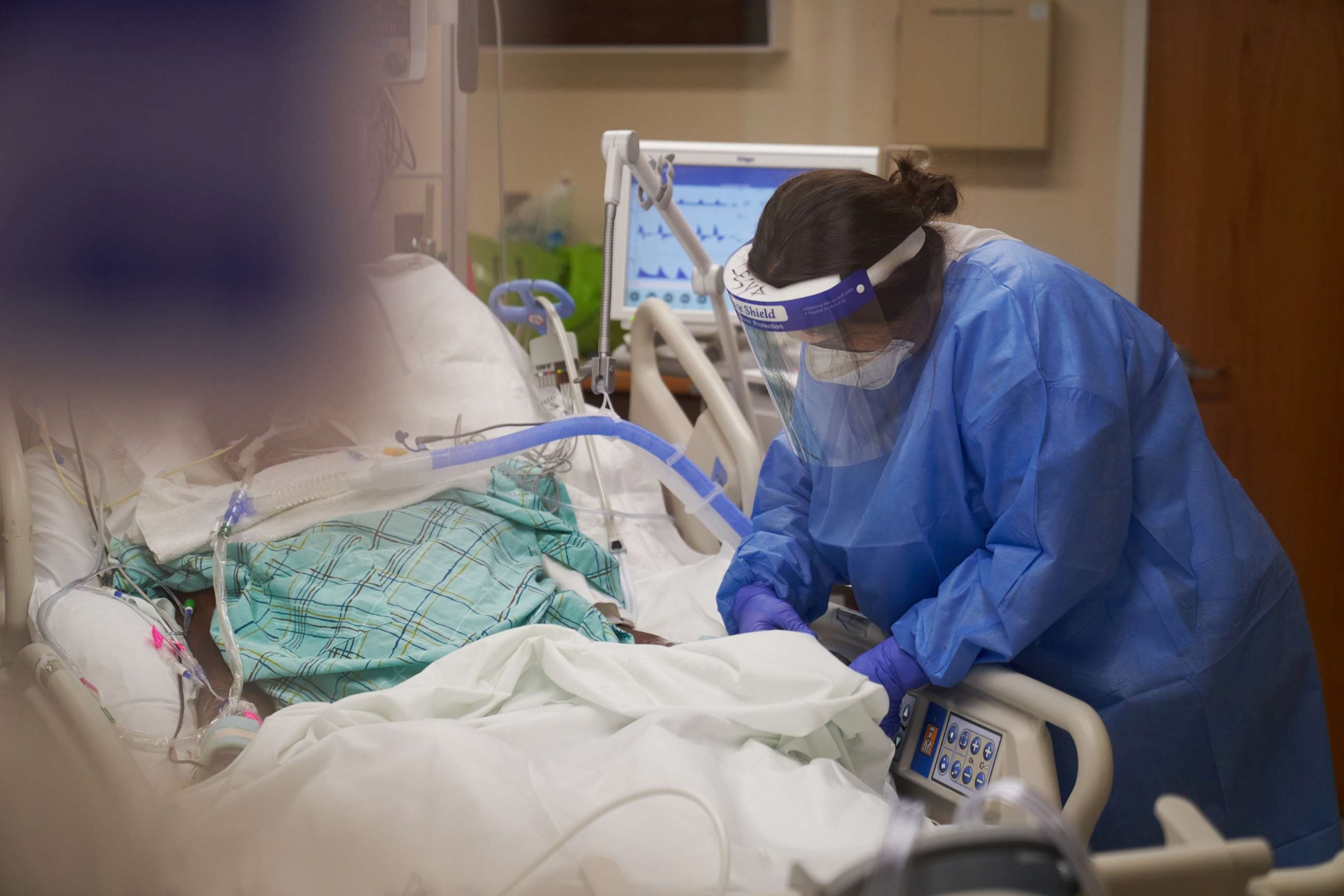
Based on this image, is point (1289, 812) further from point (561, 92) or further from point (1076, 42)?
point (561, 92)

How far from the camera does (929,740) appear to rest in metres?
1.05

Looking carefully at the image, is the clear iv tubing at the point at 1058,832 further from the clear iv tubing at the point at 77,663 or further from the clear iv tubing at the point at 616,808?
the clear iv tubing at the point at 77,663

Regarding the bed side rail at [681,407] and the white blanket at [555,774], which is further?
the bed side rail at [681,407]

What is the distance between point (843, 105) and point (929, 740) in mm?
1201

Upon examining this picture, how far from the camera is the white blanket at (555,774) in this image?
2.14ft

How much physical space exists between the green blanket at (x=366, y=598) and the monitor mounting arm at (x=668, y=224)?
1.27ft

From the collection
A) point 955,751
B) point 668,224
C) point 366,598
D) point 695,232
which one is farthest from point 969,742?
point 695,232

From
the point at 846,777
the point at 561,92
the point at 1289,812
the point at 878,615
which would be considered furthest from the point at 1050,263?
the point at 561,92

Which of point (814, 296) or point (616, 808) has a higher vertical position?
point (814, 296)

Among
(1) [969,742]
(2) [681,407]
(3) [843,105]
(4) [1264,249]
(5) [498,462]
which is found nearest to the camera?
(1) [969,742]

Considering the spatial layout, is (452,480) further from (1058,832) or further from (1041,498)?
(1058,832)

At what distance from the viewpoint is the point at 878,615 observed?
3.87 ft

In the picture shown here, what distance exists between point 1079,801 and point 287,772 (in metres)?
0.65

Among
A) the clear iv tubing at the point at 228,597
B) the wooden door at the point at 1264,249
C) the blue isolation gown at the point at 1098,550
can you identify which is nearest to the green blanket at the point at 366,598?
the clear iv tubing at the point at 228,597
